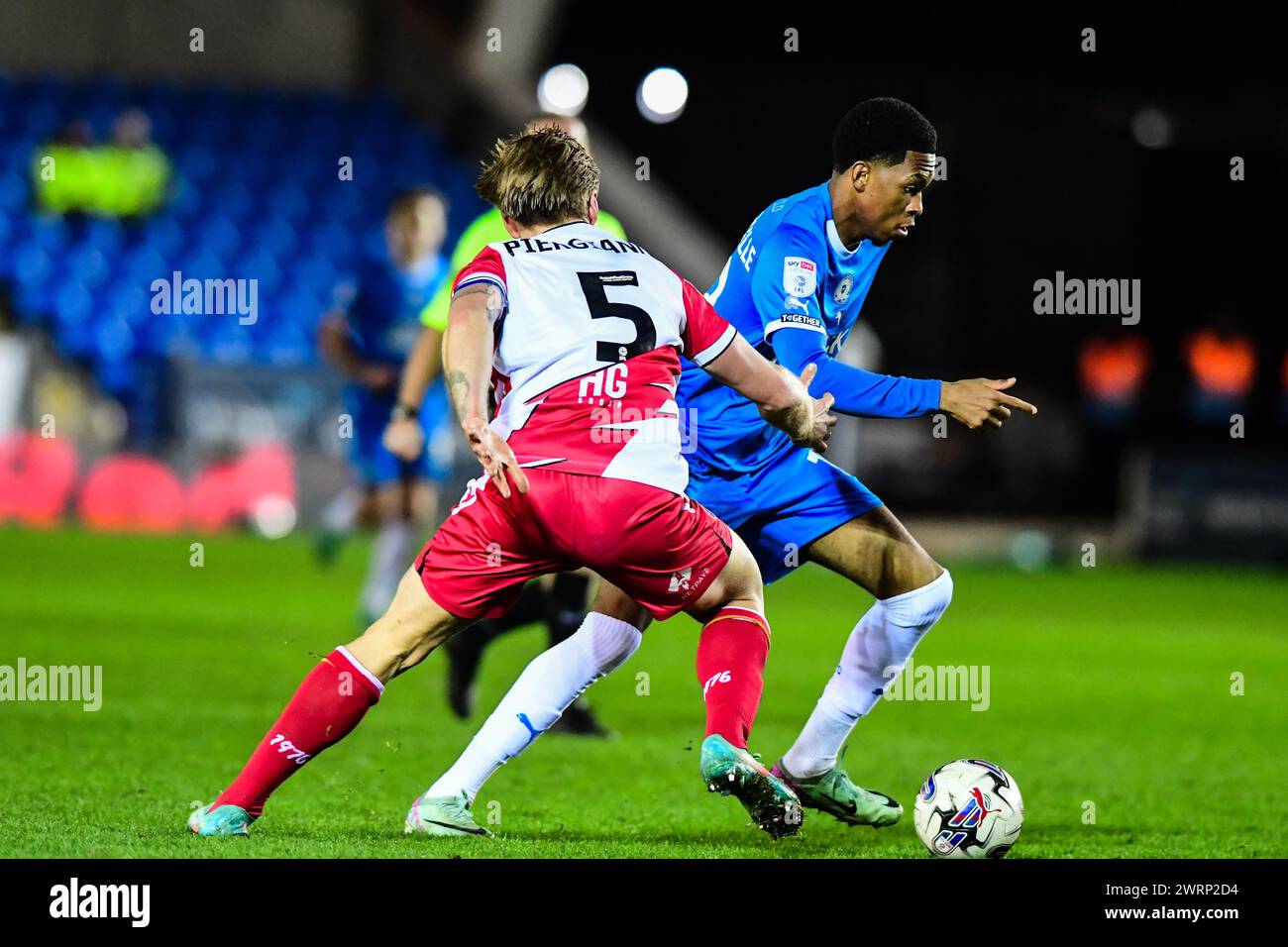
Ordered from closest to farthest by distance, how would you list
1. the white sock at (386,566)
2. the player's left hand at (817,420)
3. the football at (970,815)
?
the player's left hand at (817,420) < the football at (970,815) < the white sock at (386,566)

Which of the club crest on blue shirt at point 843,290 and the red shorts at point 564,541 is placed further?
the club crest on blue shirt at point 843,290

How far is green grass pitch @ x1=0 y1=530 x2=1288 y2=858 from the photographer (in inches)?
206

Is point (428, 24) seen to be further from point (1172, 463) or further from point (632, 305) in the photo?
point (632, 305)

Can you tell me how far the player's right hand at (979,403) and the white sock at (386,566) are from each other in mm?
5459

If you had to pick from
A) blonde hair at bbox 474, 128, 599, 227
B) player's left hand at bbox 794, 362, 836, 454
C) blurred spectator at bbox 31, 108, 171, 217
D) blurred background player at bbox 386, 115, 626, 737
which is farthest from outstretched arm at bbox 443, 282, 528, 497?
blurred spectator at bbox 31, 108, 171, 217

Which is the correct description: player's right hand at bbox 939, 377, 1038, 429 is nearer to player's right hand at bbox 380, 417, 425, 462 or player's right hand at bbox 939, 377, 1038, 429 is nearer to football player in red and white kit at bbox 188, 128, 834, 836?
football player in red and white kit at bbox 188, 128, 834, 836

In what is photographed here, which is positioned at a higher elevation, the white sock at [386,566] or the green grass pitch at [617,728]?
the white sock at [386,566]

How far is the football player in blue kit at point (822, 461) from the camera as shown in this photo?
17.0 feet

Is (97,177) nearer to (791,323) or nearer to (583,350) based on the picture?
(791,323)

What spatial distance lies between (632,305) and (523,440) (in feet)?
1.45

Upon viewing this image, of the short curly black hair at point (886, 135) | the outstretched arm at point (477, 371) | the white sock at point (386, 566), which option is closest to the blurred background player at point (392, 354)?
the white sock at point (386, 566)

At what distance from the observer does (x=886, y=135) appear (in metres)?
5.38

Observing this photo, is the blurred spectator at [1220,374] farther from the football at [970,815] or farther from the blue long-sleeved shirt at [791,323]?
the football at [970,815]
